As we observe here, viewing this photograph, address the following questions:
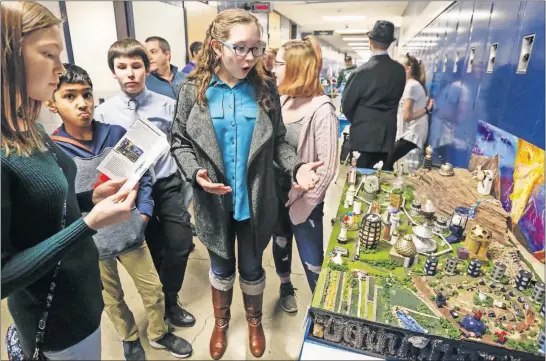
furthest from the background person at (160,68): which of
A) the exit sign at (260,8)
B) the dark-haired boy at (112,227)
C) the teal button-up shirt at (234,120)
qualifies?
the exit sign at (260,8)

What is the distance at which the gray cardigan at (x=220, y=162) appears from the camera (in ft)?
4.27

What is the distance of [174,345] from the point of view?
1698 mm

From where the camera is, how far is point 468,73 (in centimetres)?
236

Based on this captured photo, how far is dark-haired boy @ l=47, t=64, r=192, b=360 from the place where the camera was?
1.29 metres

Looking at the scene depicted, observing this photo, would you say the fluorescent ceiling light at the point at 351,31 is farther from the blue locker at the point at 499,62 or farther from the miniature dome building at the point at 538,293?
the miniature dome building at the point at 538,293

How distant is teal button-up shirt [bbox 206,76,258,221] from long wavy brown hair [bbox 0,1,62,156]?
2.08 ft

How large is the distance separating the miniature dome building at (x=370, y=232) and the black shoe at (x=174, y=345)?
108 cm

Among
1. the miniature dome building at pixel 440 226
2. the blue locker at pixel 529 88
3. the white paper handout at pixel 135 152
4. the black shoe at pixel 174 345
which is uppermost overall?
the blue locker at pixel 529 88

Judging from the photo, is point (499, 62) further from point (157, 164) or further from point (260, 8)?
point (260, 8)

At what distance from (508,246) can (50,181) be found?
1.57m

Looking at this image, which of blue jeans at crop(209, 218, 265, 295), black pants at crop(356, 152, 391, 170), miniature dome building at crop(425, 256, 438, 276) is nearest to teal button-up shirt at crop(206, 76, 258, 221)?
blue jeans at crop(209, 218, 265, 295)

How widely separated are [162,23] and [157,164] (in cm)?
337

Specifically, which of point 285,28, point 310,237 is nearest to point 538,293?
point 310,237

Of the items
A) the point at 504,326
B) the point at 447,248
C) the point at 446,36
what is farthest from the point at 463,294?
the point at 446,36
